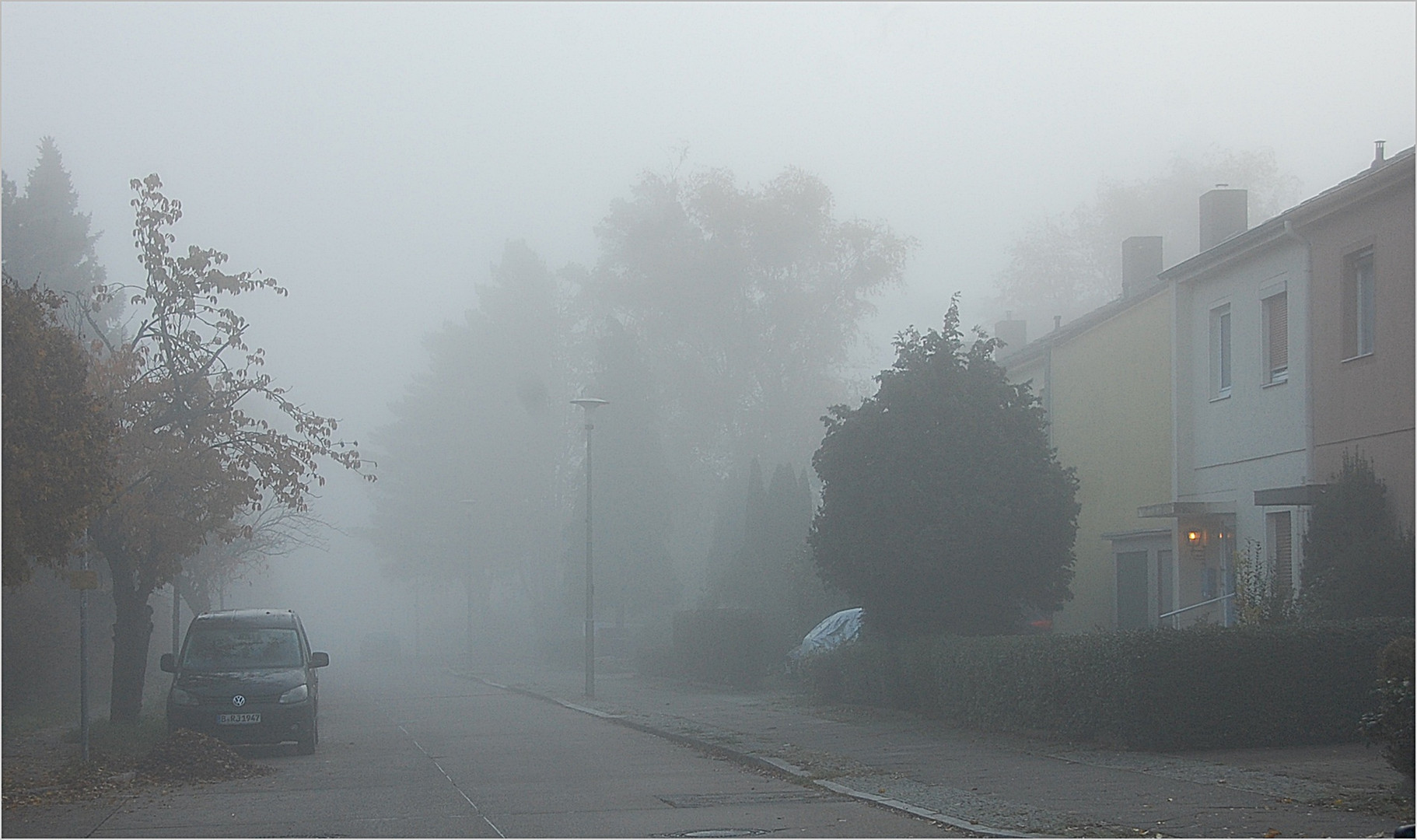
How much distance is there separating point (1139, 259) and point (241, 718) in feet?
76.3

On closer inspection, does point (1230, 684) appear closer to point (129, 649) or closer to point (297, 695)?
point (297, 695)

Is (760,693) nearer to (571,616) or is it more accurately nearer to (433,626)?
(571,616)

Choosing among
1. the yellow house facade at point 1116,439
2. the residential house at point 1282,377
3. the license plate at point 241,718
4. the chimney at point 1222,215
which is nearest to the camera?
the residential house at point 1282,377

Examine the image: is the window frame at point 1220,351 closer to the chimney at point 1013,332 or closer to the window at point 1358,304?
the window at point 1358,304

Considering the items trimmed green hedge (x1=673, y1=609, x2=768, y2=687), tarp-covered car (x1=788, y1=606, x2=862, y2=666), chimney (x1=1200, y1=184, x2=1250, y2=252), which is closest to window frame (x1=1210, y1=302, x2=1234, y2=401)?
chimney (x1=1200, y1=184, x2=1250, y2=252)

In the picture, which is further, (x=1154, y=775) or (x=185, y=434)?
(x=185, y=434)

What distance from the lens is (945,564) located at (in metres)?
21.2

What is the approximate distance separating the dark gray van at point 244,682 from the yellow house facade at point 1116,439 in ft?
45.0

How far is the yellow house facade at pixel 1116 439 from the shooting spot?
2681cm

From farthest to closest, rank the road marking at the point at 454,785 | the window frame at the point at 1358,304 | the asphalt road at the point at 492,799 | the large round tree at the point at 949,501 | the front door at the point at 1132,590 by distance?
the front door at the point at 1132,590, the large round tree at the point at 949,501, the window frame at the point at 1358,304, the road marking at the point at 454,785, the asphalt road at the point at 492,799

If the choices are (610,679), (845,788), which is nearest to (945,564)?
(845,788)

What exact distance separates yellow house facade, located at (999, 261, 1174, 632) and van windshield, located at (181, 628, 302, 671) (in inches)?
541

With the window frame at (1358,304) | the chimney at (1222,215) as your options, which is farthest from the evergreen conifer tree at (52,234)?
the window frame at (1358,304)

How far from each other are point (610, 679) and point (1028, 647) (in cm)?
2311
